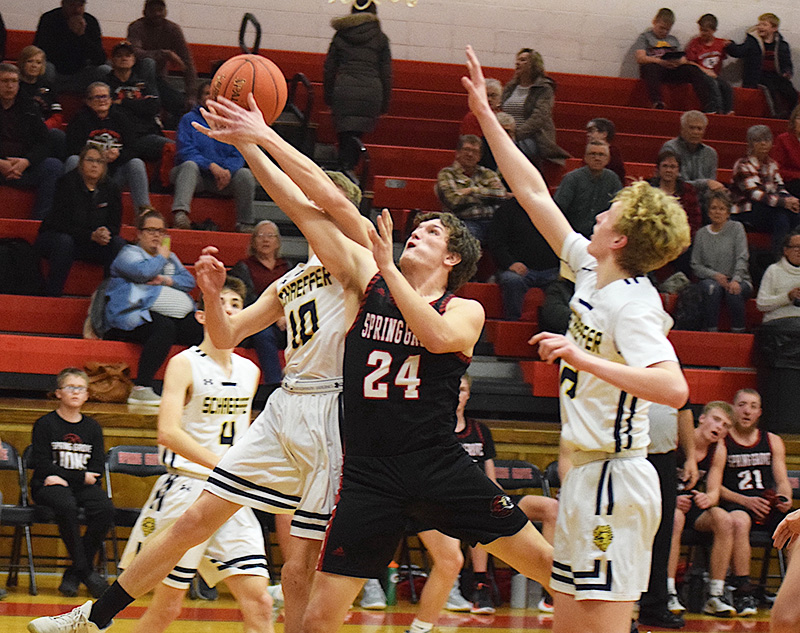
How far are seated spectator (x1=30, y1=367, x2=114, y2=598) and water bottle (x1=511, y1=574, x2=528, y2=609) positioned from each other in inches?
106

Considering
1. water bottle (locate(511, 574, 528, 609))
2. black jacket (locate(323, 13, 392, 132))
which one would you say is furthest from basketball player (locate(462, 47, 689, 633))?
black jacket (locate(323, 13, 392, 132))

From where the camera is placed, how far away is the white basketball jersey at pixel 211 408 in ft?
16.6

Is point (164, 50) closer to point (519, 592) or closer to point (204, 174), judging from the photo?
point (204, 174)

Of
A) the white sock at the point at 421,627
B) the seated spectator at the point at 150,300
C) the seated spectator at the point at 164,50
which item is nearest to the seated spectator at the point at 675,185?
the seated spectator at the point at 150,300

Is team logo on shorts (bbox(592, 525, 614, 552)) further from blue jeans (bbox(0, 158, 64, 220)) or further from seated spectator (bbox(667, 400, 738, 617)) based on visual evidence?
blue jeans (bbox(0, 158, 64, 220))

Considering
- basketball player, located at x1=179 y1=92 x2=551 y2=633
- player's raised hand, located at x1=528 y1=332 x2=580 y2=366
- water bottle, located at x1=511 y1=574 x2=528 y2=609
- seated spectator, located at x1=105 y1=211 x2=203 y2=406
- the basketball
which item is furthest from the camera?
seated spectator, located at x1=105 y1=211 x2=203 y2=406

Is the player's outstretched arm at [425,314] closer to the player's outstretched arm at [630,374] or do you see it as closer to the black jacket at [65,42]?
the player's outstretched arm at [630,374]

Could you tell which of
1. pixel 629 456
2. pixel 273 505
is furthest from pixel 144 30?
pixel 629 456

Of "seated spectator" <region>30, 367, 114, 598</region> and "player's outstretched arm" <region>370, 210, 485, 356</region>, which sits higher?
"player's outstretched arm" <region>370, 210, 485, 356</region>

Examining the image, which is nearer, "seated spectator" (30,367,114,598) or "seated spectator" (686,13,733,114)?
"seated spectator" (30,367,114,598)

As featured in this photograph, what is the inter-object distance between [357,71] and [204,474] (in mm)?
5629

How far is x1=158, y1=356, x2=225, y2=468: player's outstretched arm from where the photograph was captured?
189 inches

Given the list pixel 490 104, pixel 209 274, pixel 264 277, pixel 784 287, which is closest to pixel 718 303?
pixel 784 287

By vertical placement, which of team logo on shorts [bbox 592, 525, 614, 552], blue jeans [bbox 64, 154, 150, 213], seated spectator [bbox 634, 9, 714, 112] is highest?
Answer: seated spectator [bbox 634, 9, 714, 112]
